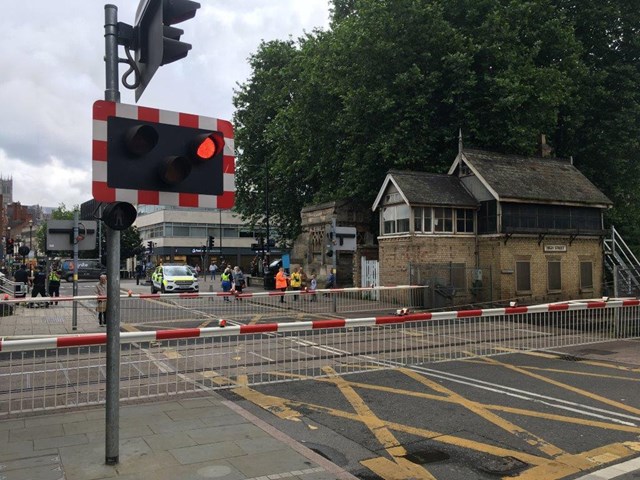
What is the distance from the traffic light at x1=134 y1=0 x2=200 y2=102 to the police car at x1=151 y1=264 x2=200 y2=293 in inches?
1090

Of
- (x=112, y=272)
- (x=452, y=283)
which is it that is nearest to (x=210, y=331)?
(x=112, y=272)

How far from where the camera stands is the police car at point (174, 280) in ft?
102

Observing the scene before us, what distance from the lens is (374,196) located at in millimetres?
28203

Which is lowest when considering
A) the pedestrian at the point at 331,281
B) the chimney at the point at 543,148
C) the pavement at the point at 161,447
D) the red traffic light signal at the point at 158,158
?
the pavement at the point at 161,447

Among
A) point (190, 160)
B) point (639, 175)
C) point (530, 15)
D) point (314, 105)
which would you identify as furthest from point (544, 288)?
point (190, 160)

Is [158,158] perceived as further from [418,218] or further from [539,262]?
[539,262]

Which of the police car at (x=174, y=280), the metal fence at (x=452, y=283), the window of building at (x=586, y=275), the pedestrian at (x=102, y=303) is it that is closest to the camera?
the pedestrian at (x=102, y=303)

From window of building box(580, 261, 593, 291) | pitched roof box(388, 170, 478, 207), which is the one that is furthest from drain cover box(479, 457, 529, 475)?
window of building box(580, 261, 593, 291)

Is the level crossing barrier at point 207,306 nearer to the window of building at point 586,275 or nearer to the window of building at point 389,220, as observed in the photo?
the window of building at point 389,220

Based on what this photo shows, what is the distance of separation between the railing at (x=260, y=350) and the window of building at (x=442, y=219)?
9.53 metres

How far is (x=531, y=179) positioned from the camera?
2462 cm

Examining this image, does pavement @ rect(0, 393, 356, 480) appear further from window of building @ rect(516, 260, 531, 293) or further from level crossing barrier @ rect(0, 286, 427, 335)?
window of building @ rect(516, 260, 531, 293)

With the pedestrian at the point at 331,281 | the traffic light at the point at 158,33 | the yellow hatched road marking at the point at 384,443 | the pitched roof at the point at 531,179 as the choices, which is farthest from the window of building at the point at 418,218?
the traffic light at the point at 158,33

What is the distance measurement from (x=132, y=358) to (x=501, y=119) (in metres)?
Answer: 22.1
